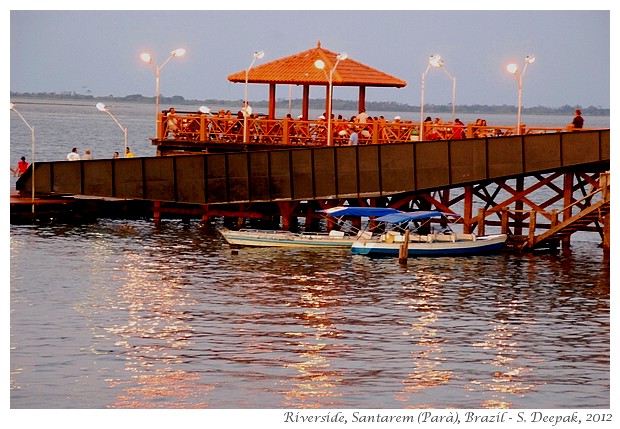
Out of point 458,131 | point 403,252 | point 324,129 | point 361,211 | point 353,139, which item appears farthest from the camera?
point 324,129

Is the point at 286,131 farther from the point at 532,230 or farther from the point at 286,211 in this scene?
the point at 532,230

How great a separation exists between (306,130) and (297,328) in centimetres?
2227

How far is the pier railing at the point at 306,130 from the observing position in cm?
6056

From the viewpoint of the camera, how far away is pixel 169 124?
68.6 metres

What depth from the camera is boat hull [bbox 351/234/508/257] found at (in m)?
57.2

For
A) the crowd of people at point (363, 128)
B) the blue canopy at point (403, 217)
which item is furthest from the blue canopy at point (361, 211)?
the crowd of people at point (363, 128)

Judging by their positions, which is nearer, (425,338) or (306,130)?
(425,338)

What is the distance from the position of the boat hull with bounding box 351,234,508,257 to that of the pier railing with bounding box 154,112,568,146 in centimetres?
461

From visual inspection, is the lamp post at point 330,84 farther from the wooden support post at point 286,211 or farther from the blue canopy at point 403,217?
the blue canopy at point 403,217

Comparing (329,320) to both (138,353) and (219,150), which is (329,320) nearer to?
(138,353)

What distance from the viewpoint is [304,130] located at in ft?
210

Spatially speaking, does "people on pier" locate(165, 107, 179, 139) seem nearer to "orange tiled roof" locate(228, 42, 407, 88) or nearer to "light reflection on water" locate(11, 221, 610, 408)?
"orange tiled roof" locate(228, 42, 407, 88)

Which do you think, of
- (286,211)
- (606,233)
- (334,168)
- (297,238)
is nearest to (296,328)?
(297,238)
